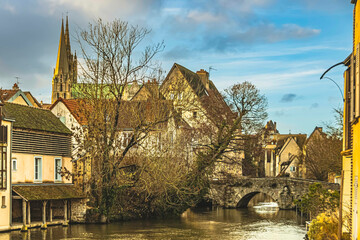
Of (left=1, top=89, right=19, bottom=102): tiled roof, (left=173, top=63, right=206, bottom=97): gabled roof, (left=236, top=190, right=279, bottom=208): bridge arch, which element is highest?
(left=173, top=63, right=206, bottom=97): gabled roof

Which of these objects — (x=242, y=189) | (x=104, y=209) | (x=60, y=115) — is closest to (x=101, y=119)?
(x=104, y=209)

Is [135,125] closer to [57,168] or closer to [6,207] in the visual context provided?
[57,168]

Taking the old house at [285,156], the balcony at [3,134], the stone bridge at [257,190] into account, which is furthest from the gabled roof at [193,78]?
the balcony at [3,134]

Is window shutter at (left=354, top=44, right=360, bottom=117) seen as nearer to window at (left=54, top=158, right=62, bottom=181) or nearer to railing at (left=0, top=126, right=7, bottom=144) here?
railing at (left=0, top=126, right=7, bottom=144)

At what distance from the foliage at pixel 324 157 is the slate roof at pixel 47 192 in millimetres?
21959

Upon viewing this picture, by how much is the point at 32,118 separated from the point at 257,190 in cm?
2583

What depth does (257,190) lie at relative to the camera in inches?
2217

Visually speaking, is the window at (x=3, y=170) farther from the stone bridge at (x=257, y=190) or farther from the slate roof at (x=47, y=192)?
the stone bridge at (x=257, y=190)

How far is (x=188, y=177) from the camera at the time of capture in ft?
145

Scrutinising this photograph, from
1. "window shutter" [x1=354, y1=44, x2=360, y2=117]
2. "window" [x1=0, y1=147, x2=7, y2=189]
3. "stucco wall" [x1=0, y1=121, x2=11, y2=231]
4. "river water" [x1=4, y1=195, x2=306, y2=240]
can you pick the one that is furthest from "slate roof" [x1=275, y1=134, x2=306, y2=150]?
"window shutter" [x1=354, y1=44, x2=360, y2=117]

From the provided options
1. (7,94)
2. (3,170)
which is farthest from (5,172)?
(7,94)

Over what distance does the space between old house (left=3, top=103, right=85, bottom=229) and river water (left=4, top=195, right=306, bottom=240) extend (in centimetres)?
172

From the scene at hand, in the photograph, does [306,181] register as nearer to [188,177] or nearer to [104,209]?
[188,177]

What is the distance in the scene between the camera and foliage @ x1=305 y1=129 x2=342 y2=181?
52.4 m
